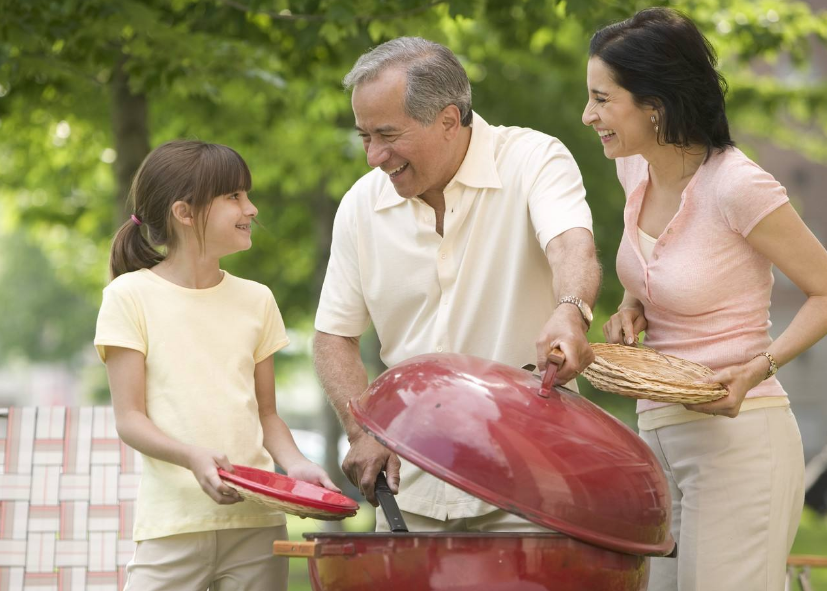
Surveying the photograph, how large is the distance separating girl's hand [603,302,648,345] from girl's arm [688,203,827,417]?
1.03 feet

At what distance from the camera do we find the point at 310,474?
266cm

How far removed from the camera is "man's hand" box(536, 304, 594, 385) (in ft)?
7.28

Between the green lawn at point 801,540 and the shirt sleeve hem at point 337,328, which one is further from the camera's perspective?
the green lawn at point 801,540

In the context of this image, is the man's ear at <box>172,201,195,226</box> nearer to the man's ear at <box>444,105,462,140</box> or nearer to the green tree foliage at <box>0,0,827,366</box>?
the man's ear at <box>444,105,462,140</box>

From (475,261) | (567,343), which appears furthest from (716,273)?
(475,261)

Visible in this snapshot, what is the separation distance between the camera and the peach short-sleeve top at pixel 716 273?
2557 mm

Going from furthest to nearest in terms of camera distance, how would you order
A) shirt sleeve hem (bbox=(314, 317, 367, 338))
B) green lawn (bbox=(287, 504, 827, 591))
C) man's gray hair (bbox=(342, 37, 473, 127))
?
green lawn (bbox=(287, 504, 827, 591)) → shirt sleeve hem (bbox=(314, 317, 367, 338)) → man's gray hair (bbox=(342, 37, 473, 127))

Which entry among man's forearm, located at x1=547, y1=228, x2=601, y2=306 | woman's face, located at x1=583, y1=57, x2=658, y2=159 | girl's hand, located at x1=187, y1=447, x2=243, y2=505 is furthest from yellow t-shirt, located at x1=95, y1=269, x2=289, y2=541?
woman's face, located at x1=583, y1=57, x2=658, y2=159

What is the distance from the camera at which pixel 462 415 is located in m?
2.04

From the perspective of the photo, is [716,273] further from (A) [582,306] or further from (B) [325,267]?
(B) [325,267]

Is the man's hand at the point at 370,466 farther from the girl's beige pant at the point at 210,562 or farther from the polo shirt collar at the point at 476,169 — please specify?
the polo shirt collar at the point at 476,169

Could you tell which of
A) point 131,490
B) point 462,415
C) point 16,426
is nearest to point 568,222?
point 462,415

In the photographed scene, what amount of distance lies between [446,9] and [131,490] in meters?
2.84

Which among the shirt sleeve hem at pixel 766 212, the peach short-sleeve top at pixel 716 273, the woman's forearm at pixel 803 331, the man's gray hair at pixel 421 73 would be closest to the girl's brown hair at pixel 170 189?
the man's gray hair at pixel 421 73
